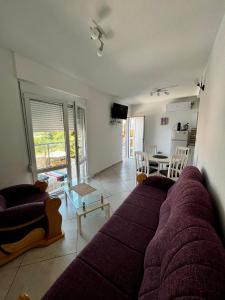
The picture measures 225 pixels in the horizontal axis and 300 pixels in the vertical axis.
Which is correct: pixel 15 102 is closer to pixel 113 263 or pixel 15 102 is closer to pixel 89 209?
pixel 89 209

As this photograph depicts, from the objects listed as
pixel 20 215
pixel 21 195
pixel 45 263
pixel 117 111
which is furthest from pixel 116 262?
pixel 117 111

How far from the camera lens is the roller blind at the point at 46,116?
7.83 ft

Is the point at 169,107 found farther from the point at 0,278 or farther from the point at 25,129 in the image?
the point at 0,278

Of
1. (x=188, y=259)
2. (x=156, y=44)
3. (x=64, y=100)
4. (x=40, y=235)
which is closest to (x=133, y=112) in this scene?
(x=64, y=100)

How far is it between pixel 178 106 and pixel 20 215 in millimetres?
5206

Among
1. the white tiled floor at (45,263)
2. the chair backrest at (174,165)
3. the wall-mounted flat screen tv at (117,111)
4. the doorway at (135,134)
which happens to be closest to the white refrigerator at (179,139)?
the doorway at (135,134)

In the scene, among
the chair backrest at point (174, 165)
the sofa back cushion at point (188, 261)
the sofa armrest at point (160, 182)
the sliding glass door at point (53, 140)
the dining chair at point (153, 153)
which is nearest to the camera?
the sofa back cushion at point (188, 261)

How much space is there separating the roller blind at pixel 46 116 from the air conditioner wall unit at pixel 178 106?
153 inches

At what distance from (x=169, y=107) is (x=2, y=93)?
4.82 metres

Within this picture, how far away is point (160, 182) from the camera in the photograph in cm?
216

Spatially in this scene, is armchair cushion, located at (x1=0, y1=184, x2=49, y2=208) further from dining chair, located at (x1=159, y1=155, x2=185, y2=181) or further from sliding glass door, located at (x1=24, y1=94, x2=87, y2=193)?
dining chair, located at (x1=159, y1=155, x2=185, y2=181)

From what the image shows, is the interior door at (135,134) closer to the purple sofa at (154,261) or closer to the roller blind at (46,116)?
the roller blind at (46,116)

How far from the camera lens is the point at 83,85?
3.26 meters

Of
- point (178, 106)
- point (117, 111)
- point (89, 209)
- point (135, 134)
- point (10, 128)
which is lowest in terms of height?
point (89, 209)
